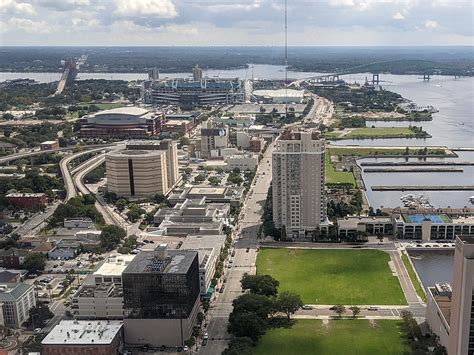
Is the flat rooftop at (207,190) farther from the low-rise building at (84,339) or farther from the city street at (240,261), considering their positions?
the low-rise building at (84,339)

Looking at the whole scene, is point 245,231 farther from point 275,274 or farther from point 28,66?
point 28,66

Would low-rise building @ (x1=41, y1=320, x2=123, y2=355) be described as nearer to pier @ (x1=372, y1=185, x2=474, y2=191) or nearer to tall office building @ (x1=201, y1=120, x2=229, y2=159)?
pier @ (x1=372, y1=185, x2=474, y2=191)

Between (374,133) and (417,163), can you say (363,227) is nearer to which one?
(417,163)

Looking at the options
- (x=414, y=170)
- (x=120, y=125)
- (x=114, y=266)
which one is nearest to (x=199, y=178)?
(x=414, y=170)

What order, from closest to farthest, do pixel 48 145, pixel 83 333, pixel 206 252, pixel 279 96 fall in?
pixel 83 333 < pixel 206 252 < pixel 48 145 < pixel 279 96

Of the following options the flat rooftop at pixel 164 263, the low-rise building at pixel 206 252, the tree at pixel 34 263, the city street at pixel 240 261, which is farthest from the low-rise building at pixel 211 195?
the flat rooftop at pixel 164 263

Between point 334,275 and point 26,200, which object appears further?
point 26,200
